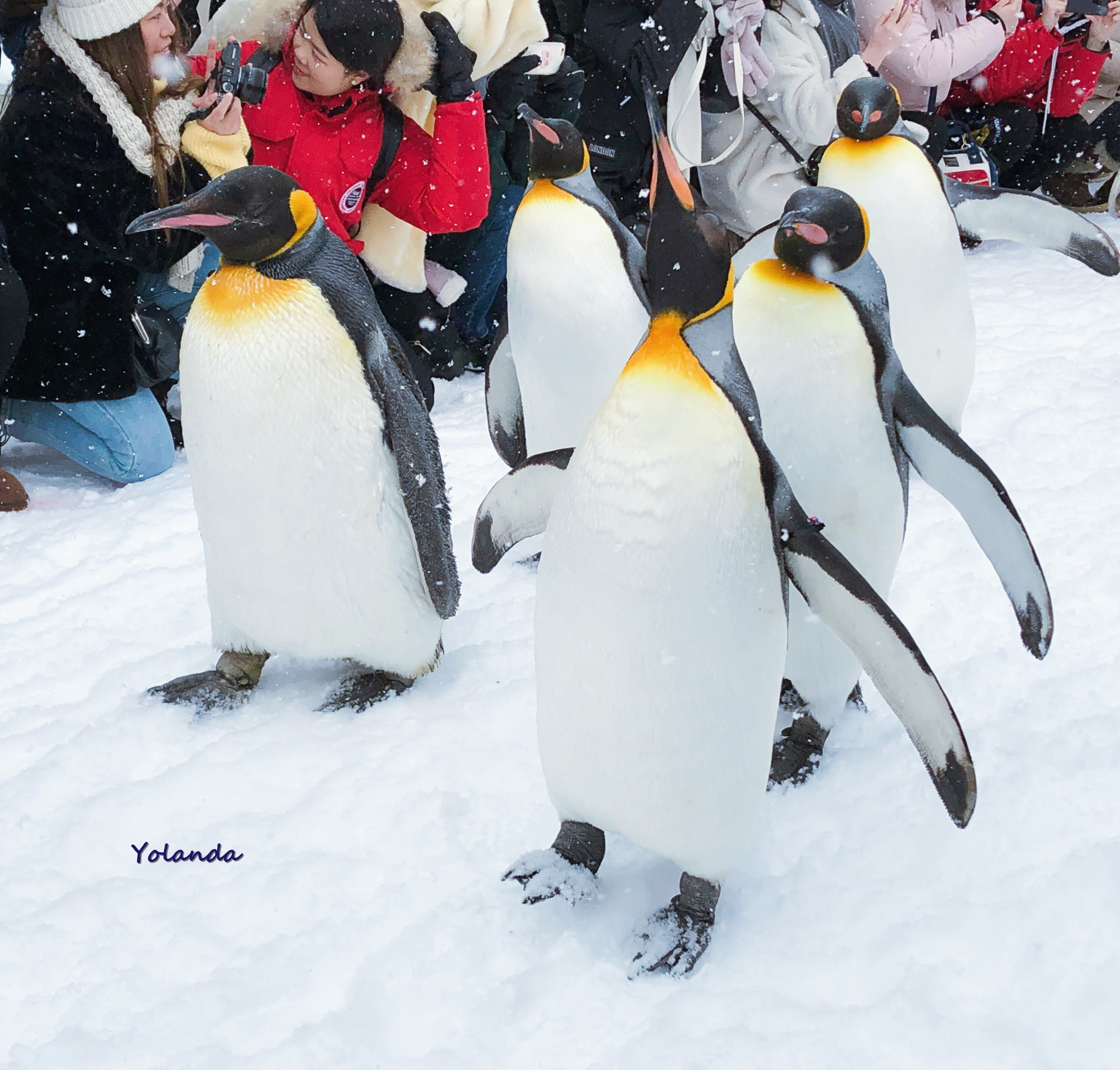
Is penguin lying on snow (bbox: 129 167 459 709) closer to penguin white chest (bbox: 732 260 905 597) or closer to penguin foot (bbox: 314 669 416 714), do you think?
penguin foot (bbox: 314 669 416 714)

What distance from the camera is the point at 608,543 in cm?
108

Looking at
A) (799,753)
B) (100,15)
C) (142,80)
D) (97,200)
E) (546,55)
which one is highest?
(100,15)

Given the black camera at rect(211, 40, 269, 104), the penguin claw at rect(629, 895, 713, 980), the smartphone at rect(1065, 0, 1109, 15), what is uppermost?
the black camera at rect(211, 40, 269, 104)

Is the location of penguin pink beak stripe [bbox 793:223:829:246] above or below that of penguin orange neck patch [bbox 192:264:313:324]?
above

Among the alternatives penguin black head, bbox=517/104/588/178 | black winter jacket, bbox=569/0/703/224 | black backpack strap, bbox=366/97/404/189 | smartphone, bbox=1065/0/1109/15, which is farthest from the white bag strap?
smartphone, bbox=1065/0/1109/15

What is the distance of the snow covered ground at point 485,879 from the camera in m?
1.09

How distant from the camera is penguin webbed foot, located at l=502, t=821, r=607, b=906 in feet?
4.13

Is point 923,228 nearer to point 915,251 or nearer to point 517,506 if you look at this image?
point 915,251

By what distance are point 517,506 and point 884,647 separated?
49cm

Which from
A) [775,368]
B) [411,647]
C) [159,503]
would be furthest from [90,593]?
[775,368]

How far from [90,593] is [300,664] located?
0.51m

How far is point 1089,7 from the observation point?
438 centimetres

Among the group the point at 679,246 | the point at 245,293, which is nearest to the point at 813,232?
the point at 679,246

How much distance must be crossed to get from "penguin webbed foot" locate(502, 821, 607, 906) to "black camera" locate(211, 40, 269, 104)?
1.68m
